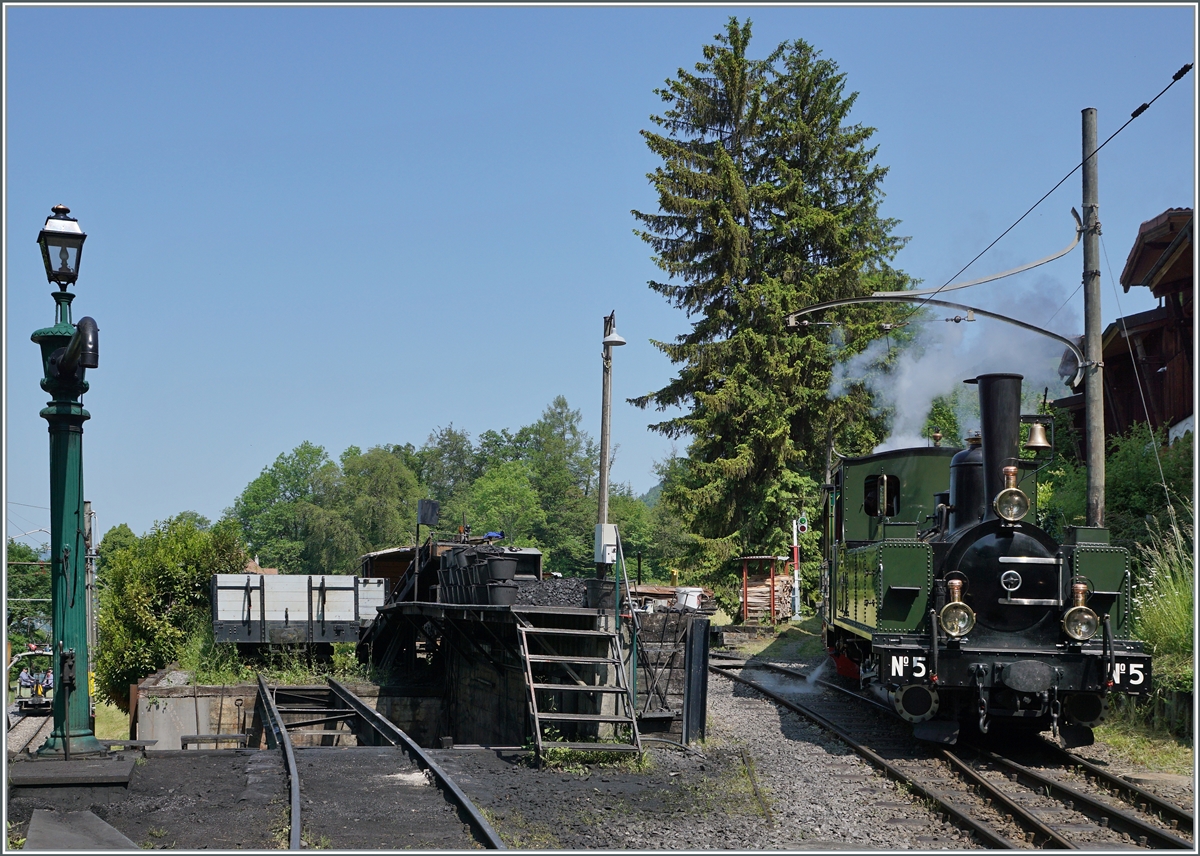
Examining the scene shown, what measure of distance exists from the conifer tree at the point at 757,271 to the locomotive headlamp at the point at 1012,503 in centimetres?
2028

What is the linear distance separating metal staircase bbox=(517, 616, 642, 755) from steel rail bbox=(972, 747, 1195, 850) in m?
3.63

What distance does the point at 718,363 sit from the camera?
32.2 meters

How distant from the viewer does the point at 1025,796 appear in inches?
358

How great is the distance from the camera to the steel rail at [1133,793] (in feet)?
26.1

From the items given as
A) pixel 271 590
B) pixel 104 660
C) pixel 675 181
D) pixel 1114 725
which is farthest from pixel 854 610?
pixel 675 181

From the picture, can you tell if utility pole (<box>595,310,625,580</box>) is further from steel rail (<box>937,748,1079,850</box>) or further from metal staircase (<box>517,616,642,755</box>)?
steel rail (<box>937,748,1079,850</box>)

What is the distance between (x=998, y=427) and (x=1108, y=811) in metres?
3.97

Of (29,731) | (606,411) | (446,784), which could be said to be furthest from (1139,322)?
(29,731)

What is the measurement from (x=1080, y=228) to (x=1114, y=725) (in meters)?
5.87

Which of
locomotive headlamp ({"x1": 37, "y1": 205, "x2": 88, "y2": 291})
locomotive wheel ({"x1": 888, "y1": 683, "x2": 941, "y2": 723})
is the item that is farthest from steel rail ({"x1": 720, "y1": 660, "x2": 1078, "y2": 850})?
locomotive headlamp ({"x1": 37, "y1": 205, "x2": 88, "y2": 291})

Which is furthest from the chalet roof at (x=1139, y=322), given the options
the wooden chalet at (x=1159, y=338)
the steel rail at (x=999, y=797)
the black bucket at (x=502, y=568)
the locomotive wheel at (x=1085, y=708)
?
the black bucket at (x=502, y=568)

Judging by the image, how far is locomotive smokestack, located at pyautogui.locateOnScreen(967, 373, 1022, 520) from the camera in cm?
1088

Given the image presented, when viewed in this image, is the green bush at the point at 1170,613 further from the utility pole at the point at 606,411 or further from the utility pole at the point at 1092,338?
the utility pole at the point at 606,411

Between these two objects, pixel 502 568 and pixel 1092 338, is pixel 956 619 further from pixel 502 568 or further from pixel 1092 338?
pixel 502 568
